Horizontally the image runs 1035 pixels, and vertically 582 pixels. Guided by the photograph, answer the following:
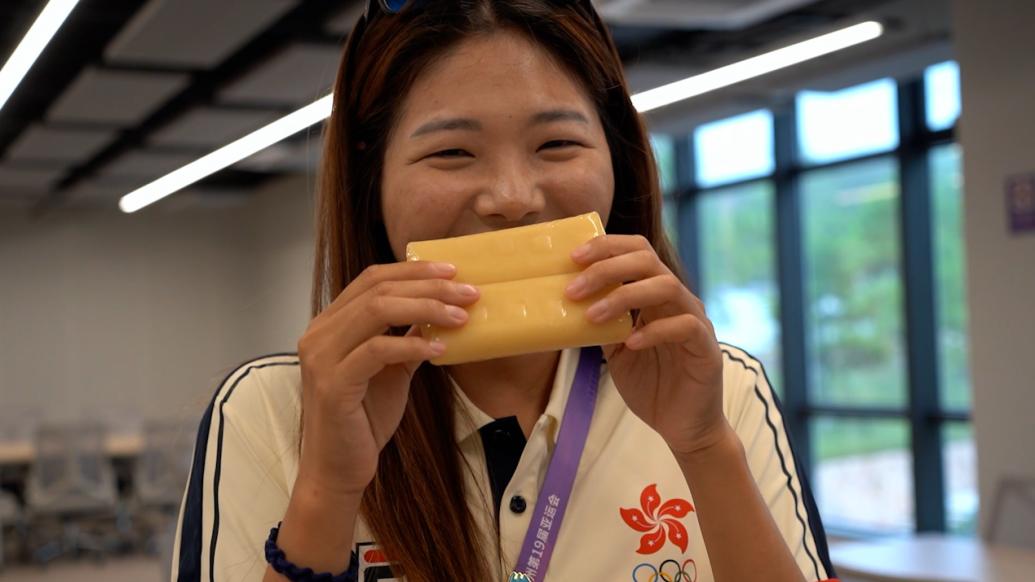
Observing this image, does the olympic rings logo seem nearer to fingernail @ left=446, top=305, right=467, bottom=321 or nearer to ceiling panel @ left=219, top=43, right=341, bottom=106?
fingernail @ left=446, top=305, right=467, bottom=321

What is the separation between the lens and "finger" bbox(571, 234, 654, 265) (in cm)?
112

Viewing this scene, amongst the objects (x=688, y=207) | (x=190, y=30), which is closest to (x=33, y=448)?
(x=190, y=30)

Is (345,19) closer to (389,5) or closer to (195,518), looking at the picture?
(389,5)

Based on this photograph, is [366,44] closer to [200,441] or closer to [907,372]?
[200,441]

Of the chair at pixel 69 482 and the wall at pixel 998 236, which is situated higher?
the wall at pixel 998 236

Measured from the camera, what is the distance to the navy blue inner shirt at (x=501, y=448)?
1.31m

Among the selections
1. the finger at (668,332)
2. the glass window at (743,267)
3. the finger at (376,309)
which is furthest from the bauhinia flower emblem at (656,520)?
the glass window at (743,267)

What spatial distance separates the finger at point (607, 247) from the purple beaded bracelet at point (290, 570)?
422 mm

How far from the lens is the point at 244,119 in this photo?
8.69 m

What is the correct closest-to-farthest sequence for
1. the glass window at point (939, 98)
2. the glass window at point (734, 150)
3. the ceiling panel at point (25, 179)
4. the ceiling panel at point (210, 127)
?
the glass window at point (939, 98)
the ceiling panel at point (210, 127)
the glass window at point (734, 150)
the ceiling panel at point (25, 179)

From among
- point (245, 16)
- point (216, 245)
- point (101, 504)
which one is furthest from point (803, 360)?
point (216, 245)

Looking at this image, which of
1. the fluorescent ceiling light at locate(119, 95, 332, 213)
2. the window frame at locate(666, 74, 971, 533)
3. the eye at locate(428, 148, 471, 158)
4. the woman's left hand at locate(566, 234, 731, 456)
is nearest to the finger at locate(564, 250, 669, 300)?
the woman's left hand at locate(566, 234, 731, 456)

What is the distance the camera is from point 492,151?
1.22 metres

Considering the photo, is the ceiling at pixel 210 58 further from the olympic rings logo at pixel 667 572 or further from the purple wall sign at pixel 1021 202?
the olympic rings logo at pixel 667 572
